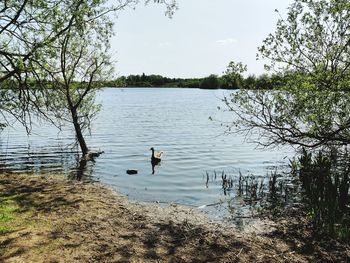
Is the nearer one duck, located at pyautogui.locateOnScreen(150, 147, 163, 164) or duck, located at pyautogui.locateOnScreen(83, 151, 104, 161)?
duck, located at pyautogui.locateOnScreen(150, 147, 163, 164)

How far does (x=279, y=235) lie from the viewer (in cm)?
1249

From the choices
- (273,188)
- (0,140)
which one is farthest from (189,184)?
(0,140)

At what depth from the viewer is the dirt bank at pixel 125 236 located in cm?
957

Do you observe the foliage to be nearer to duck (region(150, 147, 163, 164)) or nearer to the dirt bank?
the dirt bank

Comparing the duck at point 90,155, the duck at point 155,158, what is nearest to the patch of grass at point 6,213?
the duck at point 90,155

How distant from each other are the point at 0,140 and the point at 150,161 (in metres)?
16.9

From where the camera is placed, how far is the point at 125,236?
11062mm

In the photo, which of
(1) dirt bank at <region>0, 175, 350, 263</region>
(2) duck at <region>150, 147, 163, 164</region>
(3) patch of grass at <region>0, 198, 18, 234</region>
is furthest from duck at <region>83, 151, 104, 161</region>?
(3) patch of grass at <region>0, 198, 18, 234</region>

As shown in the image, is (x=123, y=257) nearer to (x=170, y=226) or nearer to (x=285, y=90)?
(x=170, y=226)

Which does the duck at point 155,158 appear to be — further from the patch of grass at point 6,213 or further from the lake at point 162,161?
the patch of grass at point 6,213

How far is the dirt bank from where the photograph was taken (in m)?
9.57

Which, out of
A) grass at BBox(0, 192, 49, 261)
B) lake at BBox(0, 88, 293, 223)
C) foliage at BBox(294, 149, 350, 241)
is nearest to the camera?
grass at BBox(0, 192, 49, 261)

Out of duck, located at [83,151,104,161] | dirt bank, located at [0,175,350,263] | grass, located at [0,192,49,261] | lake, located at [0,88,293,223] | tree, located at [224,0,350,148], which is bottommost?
lake, located at [0,88,293,223]

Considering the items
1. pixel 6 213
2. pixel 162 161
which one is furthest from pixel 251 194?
pixel 6 213
